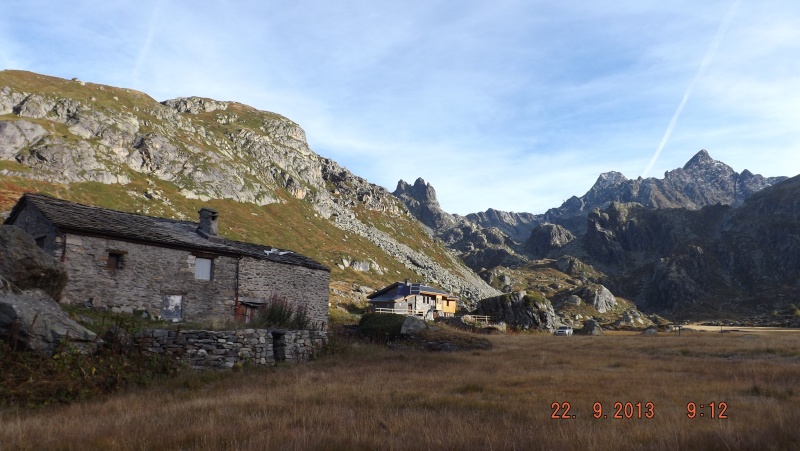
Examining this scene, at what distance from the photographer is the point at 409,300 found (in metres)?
68.2

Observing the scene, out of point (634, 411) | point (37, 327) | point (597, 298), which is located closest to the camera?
point (634, 411)

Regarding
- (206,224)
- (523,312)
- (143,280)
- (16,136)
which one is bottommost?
(523,312)

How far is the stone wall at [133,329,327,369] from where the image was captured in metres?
15.1

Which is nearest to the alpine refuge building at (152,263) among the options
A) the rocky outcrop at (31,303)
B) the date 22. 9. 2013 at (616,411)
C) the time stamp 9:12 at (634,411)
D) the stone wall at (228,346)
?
the rocky outcrop at (31,303)

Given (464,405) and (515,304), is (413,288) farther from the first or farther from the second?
(464,405)

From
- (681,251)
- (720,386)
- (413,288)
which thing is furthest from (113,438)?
(681,251)

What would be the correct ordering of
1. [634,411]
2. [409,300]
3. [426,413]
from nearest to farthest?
[426,413] → [634,411] → [409,300]

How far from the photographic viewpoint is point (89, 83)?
132 metres

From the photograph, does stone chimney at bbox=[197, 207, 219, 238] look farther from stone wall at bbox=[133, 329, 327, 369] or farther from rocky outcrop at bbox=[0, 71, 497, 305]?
rocky outcrop at bbox=[0, 71, 497, 305]

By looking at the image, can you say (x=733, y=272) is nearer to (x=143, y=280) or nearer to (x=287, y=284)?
(x=287, y=284)

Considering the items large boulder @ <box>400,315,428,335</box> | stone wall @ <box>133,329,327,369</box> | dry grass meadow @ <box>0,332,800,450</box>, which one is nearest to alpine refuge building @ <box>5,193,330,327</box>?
stone wall @ <box>133,329,327,369</box>

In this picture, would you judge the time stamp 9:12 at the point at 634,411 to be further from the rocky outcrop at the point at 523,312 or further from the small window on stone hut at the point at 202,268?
the rocky outcrop at the point at 523,312

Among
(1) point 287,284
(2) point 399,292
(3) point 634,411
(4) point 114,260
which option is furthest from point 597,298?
(3) point 634,411

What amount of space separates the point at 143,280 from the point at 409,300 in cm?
4736
